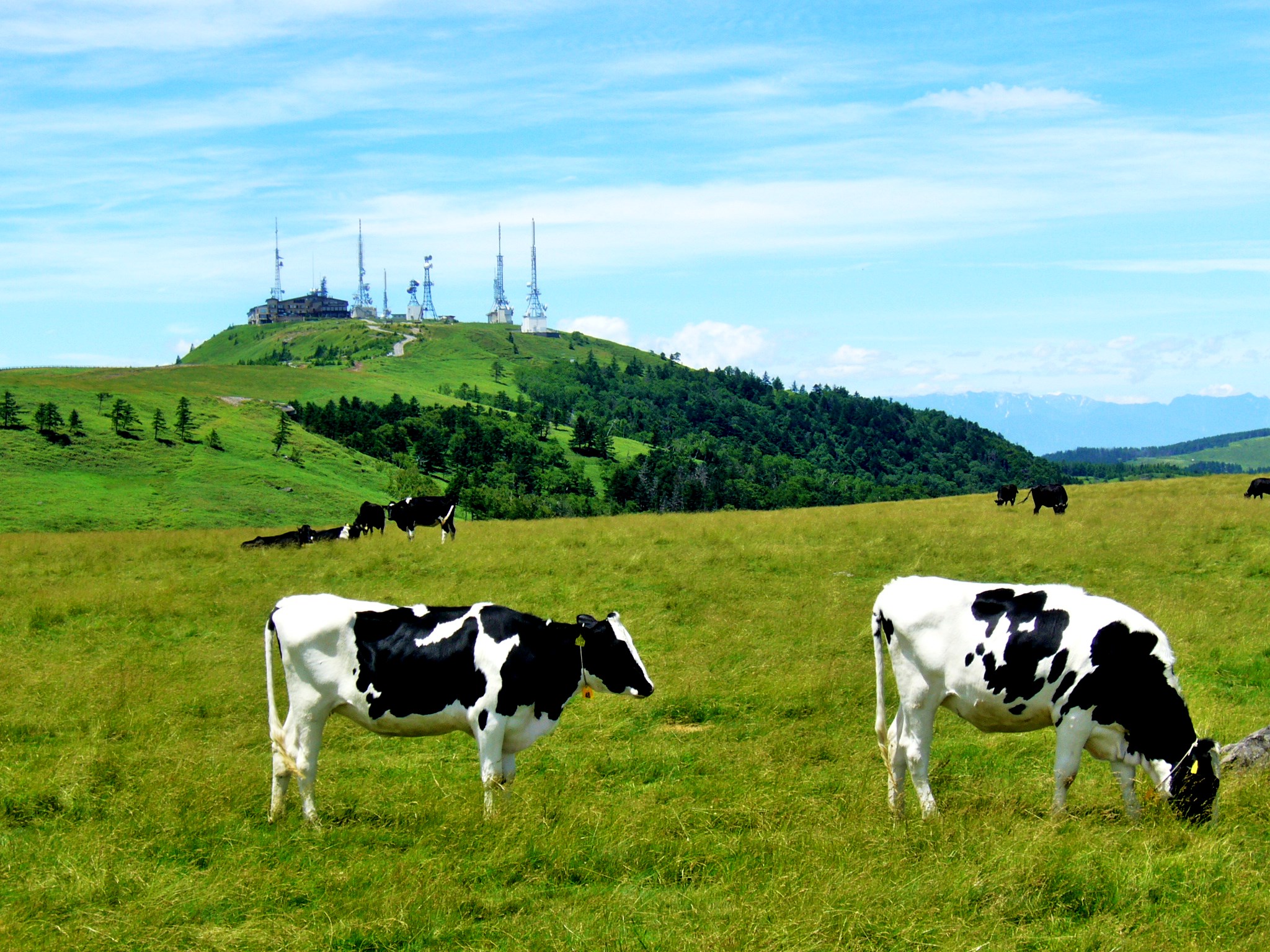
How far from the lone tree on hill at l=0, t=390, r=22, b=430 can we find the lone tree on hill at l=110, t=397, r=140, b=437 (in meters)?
6.99

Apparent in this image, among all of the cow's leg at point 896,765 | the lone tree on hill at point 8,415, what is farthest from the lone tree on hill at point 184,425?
the cow's leg at point 896,765

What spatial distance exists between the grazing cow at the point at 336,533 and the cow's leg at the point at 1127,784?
88.8ft

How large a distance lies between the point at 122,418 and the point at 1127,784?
88331mm

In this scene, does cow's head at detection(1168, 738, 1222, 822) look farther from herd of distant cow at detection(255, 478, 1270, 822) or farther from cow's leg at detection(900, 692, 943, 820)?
cow's leg at detection(900, 692, 943, 820)

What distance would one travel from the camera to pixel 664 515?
37.5 meters

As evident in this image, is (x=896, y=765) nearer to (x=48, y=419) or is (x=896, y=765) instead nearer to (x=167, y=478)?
(x=167, y=478)

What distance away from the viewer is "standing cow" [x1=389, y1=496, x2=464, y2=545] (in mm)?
35625

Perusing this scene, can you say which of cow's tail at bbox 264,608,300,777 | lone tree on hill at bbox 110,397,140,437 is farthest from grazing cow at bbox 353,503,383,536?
lone tree on hill at bbox 110,397,140,437

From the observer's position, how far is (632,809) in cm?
898

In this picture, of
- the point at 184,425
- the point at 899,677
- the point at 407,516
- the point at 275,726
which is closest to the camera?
the point at 899,677

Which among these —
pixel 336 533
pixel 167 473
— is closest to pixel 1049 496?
pixel 336 533

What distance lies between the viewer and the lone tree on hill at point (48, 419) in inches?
2995

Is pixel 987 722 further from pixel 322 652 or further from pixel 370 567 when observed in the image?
pixel 370 567

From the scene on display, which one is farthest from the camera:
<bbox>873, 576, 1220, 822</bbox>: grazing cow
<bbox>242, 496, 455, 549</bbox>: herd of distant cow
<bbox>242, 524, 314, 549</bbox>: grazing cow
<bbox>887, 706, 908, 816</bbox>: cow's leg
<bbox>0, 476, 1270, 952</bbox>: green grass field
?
<bbox>242, 496, 455, 549</bbox>: herd of distant cow
